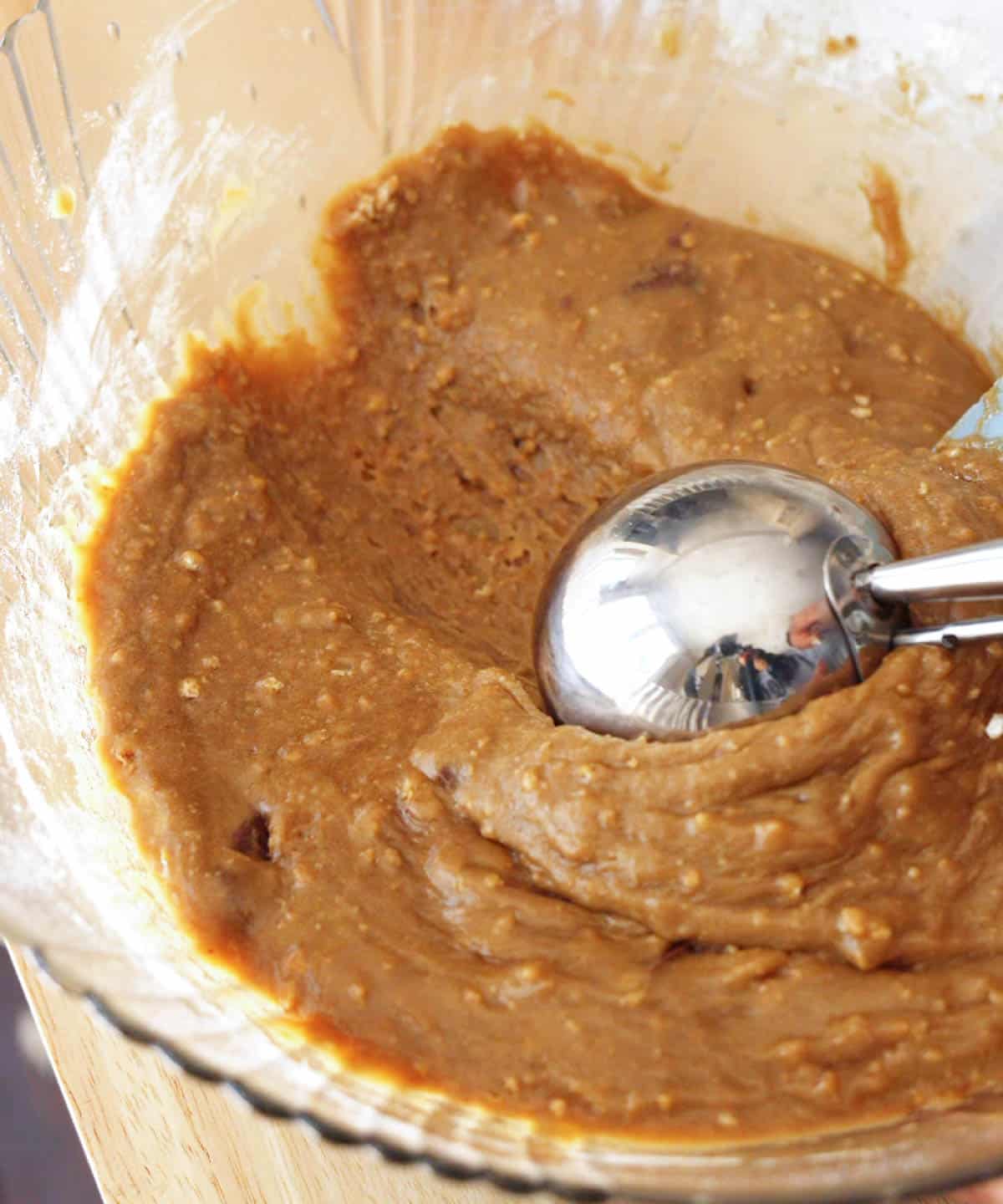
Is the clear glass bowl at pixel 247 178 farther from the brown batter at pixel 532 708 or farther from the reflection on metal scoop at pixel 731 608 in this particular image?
the reflection on metal scoop at pixel 731 608

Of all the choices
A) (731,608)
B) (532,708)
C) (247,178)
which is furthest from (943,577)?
(247,178)

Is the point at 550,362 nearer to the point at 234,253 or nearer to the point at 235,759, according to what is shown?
the point at 234,253

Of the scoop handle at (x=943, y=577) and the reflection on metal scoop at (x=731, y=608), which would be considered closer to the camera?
the scoop handle at (x=943, y=577)

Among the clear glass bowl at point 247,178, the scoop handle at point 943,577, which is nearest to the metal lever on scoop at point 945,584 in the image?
the scoop handle at point 943,577

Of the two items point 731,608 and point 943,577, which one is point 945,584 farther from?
point 731,608

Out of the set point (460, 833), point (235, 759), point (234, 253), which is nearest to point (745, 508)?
point (460, 833)

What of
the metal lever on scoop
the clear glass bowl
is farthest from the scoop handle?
the clear glass bowl
